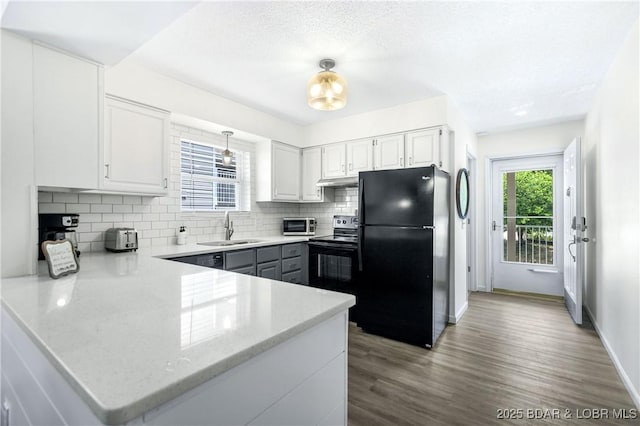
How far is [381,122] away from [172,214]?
2.50 m

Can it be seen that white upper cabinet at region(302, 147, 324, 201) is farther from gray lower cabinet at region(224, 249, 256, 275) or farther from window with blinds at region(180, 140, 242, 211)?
gray lower cabinet at region(224, 249, 256, 275)

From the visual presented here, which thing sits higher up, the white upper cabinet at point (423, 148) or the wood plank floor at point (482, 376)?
the white upper cabinet at point (423, 148)

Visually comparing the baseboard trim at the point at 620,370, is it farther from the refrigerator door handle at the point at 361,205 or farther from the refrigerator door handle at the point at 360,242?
the refrigerator door handle at the point at 361,205

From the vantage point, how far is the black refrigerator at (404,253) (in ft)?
9.07

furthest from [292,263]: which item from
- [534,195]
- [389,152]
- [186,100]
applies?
[534,195]

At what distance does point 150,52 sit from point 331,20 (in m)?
1.43

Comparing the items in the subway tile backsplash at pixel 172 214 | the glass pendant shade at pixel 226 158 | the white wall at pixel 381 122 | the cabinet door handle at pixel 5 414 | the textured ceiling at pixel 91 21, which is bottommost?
the cabinet door handle at pixel 5 414

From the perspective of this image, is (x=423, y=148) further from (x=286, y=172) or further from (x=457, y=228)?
(x=286, y=172)

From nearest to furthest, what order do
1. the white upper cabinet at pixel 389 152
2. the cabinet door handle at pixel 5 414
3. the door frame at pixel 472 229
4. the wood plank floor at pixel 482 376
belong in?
the cabinet door handle at pixel 5 414 → the wood plank floor at pixel 482 376 → the white upper cabinet at pixel 389 152 → the door frame at pixel 472 229

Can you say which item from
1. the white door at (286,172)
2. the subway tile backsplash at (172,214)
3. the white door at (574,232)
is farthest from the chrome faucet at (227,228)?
the white door at (574,232)

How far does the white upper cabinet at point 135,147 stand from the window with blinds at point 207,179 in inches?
22.0

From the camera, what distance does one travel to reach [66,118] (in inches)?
63.9

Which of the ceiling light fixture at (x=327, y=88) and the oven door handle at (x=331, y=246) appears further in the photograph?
the oven door handle at (x=331, y=246)

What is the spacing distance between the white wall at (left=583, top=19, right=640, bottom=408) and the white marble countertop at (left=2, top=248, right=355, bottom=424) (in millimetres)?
2196
